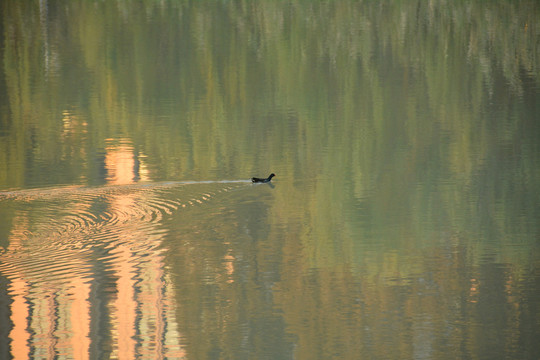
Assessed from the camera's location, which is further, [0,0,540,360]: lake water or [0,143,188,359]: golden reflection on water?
[0,0,540,360]: lake water

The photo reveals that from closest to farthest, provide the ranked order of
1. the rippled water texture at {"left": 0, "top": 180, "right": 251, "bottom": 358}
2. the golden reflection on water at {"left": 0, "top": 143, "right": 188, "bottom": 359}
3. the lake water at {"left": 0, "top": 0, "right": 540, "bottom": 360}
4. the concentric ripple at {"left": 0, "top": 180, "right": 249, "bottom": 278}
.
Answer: the golden reflection on water at {"left": 0, "top": 143, "right": 188, "bottom": 359}, the rippled water texture at {"left": 0, "top": 180, "right": 251, "bottom": 358}, the lake water at {"left": 0, "top": 0, "right": 540, "bottom": 360}, the concentric ripple at {"left": 0, "top": 180, "right": 249, "bottom": 278}

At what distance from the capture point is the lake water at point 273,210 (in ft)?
30.5

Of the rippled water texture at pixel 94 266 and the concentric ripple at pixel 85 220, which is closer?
the rippled water texture at pixel 94 266

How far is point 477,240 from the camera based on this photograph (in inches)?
472

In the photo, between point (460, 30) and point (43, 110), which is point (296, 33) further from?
point (43, 110)

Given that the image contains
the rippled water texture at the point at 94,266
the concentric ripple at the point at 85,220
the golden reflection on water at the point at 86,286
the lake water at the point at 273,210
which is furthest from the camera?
the concentric ripple at the point at 85,220

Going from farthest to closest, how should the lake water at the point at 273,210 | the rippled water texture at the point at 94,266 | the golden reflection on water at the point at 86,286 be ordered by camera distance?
the lake water at the point at 273,210
the rippled water texture at the point at 94,266
the golden reflection on water at the point at 86,286

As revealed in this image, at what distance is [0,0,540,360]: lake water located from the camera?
929cm

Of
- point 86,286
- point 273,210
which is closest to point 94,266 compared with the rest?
point 86,286

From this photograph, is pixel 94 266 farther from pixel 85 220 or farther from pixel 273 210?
pixel 273 210

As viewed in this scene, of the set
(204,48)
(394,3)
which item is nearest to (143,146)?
(204,48)

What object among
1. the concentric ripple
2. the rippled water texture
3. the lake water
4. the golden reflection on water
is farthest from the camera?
the concentric ripple

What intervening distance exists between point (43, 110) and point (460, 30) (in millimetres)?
16906

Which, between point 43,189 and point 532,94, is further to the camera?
point 532,94
